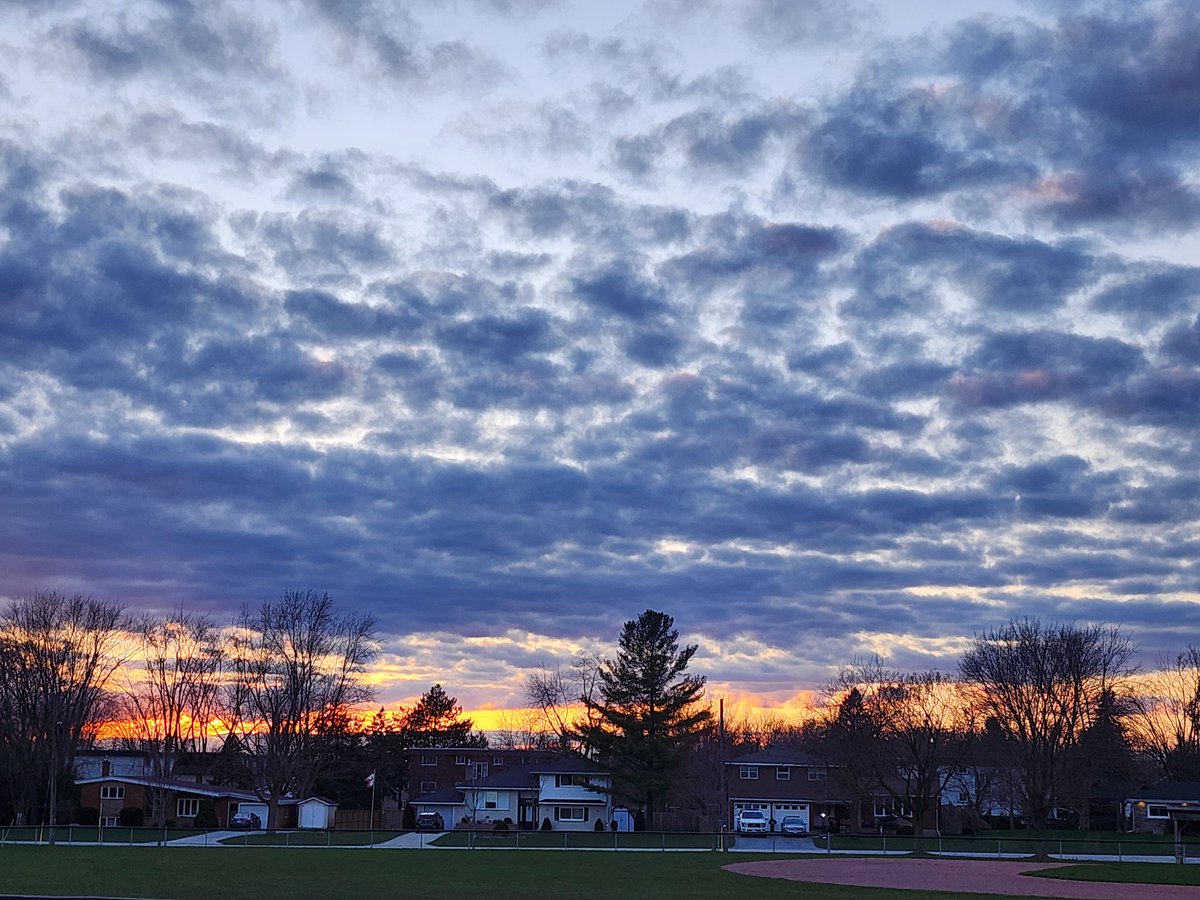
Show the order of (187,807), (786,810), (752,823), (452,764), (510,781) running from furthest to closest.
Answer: (452,764) → (510,781) → (786,810) → (187,807) → (752,823)

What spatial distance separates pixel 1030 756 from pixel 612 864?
40119 mm

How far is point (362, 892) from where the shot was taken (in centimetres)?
3500

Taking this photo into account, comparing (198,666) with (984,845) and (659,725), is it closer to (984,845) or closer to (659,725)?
(659,725)

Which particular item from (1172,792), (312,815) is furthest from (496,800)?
(1172,792)

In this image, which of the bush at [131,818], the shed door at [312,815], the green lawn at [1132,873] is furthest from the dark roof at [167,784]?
the green lawn at [1132,873]

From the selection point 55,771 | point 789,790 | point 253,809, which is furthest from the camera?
point 789,790

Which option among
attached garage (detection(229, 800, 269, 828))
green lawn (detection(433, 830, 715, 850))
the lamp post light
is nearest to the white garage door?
attached garage (detection(229, 800, 269, 828))

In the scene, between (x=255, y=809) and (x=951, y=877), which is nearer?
(x=951, y=877)

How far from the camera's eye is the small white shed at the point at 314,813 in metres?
105

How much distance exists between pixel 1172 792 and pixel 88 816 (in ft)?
295

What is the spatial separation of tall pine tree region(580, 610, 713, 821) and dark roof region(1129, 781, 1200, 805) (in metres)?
37.8

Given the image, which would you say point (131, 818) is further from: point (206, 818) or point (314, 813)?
point (314, 813)

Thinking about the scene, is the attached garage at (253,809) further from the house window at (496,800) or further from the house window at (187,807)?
the house window at (496,800)

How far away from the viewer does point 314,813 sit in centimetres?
10575
